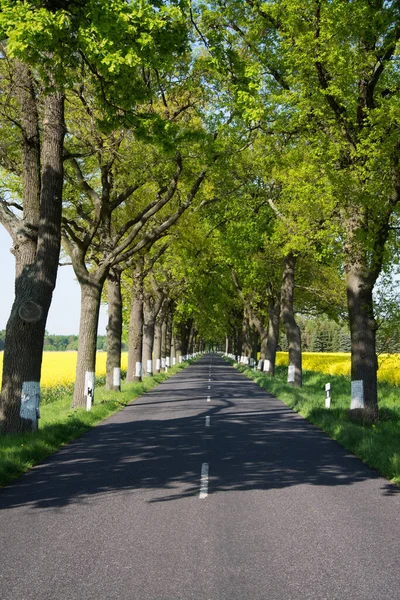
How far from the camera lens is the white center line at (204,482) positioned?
24.8 ft

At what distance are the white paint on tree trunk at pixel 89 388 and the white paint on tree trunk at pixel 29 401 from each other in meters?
4.86

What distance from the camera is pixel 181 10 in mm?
9586

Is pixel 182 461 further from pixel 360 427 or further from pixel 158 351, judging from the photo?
pixel 158 351

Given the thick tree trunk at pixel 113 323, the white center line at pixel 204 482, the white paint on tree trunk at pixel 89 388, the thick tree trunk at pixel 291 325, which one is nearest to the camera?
the white center line at pixel 204 482

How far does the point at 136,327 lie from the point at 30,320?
17339 millimetres

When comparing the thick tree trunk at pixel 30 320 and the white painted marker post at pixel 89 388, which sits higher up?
the thick tree trunk at pixel 30 320

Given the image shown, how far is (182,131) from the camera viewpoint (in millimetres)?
13242

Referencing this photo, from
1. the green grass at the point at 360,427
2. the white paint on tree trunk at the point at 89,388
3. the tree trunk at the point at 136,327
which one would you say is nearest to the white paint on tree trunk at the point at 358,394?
the green grass at the point at 360,427

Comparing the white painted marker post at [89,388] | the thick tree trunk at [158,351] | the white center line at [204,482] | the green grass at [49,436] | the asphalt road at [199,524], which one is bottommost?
the asphalt road at [199,524]

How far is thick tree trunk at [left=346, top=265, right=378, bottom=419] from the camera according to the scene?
590 inches

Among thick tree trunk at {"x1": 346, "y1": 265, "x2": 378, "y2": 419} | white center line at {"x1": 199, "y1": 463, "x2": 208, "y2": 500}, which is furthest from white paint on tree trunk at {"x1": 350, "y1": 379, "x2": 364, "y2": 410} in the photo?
white center line at {"x1": 199, "y1": 463, "x2": 208, "y2": 500}

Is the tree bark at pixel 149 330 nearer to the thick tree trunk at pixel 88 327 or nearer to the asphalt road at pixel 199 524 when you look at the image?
the thick tree trunk at pixel 88 327

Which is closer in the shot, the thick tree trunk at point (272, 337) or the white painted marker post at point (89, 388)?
the white painted marker post at point (89, 388)

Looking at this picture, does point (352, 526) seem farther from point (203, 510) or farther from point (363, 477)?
point (363, 477)
